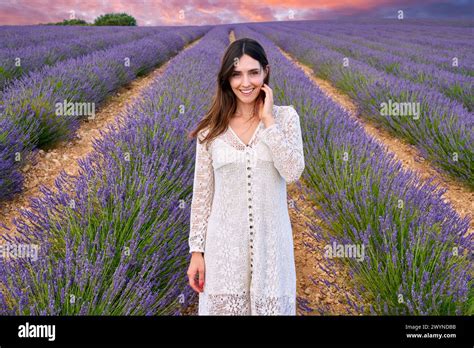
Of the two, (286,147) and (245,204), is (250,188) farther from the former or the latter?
(286,147)

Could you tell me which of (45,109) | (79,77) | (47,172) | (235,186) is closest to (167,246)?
(235,186)

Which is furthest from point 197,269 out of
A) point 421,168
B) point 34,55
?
point 34,55

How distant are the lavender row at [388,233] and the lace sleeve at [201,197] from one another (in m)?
0.75

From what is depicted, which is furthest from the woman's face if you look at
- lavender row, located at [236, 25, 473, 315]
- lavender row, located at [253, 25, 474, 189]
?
lavender row, located at [253, 25, 474, 189]

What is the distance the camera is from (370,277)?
170 centimetres

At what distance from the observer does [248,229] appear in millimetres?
1197

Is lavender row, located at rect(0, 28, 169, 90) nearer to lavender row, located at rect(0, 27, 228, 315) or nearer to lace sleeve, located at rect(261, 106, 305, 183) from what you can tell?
lavender row, located at rect(0, 27, 228, 315)

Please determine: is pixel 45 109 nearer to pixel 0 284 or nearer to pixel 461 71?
pixel 0 284

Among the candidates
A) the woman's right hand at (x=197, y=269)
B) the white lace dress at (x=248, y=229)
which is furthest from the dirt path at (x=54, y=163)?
the white lace dress at (x=248, y=229)

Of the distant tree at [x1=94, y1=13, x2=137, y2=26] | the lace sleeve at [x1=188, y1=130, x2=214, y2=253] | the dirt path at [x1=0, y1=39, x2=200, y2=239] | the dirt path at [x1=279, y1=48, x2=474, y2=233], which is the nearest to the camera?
the lace sleeve at [x1=188, y1=130, x2=214, y2=253]

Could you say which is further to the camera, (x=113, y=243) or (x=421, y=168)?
(x=421, y=168)

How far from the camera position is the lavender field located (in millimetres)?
1425

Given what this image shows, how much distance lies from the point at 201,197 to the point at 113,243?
58 centimetres

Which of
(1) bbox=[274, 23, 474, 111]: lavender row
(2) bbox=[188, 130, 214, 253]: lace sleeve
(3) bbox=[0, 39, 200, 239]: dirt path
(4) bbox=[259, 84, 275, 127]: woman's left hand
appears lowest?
(2) bbox=[188, 130, 214, 253]: lace sleeve
